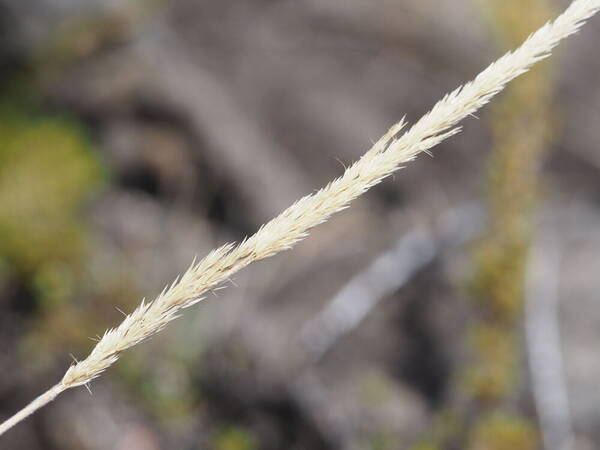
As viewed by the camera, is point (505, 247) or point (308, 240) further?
point (308, 240)

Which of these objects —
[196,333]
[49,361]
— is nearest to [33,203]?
[49,361]

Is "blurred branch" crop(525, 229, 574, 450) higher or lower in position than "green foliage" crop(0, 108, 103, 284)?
lower

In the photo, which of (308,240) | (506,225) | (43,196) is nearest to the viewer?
(506,225)

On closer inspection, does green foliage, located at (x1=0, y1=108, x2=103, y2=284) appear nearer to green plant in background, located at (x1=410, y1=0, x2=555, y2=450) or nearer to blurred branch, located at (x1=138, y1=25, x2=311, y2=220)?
blurred branch, located at (x1=138, y1=25, x2=311, y2=220)

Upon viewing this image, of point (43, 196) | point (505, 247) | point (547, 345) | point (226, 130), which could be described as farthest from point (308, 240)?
point (505, 247)

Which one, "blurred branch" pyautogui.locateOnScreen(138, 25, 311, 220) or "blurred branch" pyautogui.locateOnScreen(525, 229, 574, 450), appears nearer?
"blurred branch" pyautogui.locateOnScreen(525, 229, 574, 450)

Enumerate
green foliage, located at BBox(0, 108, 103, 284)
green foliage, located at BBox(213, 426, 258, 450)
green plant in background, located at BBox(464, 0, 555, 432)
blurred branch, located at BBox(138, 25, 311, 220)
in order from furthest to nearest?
blurred branch, located at BBox(138, 25, 311, 220), green foliage, located at BBox(0, 108, 103, 284), green foliage, located at BBox(213, 426, 258, 450), green plant in background, located at BBox(464, 0, 555, 432)

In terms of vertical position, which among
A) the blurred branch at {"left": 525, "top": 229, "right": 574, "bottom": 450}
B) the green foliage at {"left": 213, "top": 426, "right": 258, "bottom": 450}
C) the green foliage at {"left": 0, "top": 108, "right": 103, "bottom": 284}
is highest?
the green foliage at {"left": 0, "top": 108, "right": 103, "bottom": 284}

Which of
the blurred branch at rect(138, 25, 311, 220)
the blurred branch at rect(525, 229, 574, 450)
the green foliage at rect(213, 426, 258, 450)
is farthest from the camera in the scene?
the blurred branch at rect(138, 25, 311, 220)

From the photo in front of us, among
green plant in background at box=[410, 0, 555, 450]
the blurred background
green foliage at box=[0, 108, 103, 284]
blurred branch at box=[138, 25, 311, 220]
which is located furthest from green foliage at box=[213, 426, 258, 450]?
blurred branch at box=[138, 25, 311, 220]

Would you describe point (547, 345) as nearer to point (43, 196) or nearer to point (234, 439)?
point (234, 439)
